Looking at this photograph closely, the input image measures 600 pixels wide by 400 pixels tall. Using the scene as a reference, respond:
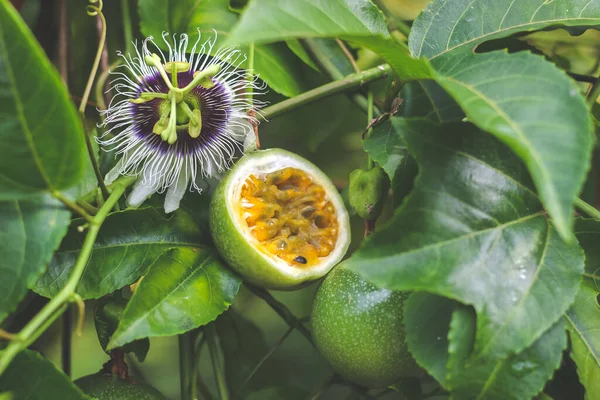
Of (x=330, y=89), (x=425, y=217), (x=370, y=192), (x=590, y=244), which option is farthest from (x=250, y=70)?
(x=590, y=244)

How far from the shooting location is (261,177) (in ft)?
2.31

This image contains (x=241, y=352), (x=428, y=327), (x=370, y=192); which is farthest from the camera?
(x=241, y=352)

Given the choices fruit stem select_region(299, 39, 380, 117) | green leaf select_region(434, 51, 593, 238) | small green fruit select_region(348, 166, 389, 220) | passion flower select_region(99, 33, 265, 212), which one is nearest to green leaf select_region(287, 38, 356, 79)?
fruit stem select_region(299, 39, 380, 117)

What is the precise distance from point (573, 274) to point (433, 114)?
0.71ft

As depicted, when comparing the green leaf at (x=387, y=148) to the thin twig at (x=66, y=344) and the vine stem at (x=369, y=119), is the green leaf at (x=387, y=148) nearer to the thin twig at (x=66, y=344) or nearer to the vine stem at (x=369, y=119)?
the vine stem at (x=369, y=119)

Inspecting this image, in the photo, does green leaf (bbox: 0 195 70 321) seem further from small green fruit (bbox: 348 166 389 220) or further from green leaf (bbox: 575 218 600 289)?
green leaf (bbox: 575 218 600 289)

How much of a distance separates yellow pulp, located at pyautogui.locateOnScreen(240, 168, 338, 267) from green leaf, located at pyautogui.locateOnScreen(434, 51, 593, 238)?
9.7 inches

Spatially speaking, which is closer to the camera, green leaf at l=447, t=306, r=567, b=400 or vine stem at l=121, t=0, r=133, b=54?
green leaf at l=447, t=306, r=567, b=400

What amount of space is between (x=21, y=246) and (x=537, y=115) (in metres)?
0.42

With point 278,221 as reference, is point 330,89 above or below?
above

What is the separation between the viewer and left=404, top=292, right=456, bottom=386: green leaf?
536 mm

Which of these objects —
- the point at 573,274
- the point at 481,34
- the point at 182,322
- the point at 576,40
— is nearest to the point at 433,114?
the point at 481,34

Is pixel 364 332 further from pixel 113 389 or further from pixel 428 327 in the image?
pixel 113 389

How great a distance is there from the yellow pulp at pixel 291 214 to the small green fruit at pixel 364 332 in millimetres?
75
